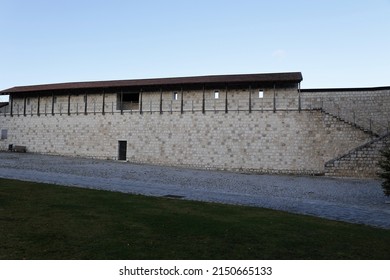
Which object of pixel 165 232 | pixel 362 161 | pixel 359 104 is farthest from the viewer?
pixel 359 104

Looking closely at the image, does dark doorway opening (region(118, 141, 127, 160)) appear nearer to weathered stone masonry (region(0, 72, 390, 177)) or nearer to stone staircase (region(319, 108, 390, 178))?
weathered stone masonry (region(0, 72, 390, 177))

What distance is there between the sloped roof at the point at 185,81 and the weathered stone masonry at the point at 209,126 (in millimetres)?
257

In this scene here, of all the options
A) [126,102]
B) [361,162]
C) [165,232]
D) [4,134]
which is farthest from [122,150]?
[165,232]

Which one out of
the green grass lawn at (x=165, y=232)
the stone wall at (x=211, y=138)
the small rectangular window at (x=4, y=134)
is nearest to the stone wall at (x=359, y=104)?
the stone wall at (x=211, y=138)

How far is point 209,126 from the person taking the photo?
25.7 metres

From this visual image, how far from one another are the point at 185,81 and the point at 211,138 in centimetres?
502

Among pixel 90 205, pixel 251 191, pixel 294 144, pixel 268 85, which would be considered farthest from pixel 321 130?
pixel 90 205

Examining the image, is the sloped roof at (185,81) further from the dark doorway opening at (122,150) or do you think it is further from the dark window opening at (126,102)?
the dark doorway opening at (122,150)

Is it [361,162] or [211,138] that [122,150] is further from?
[361,162]

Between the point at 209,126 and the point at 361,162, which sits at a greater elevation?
the point at 209,126

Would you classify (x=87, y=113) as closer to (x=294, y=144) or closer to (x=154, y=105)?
(x=154, y=105)

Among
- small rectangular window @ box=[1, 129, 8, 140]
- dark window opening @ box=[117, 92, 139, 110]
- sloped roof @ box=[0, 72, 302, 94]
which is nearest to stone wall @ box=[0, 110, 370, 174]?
dark window opening @ box=[117, 92, 139, 110]

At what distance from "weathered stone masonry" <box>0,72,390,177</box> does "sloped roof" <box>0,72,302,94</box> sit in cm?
26

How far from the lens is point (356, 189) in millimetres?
14797
